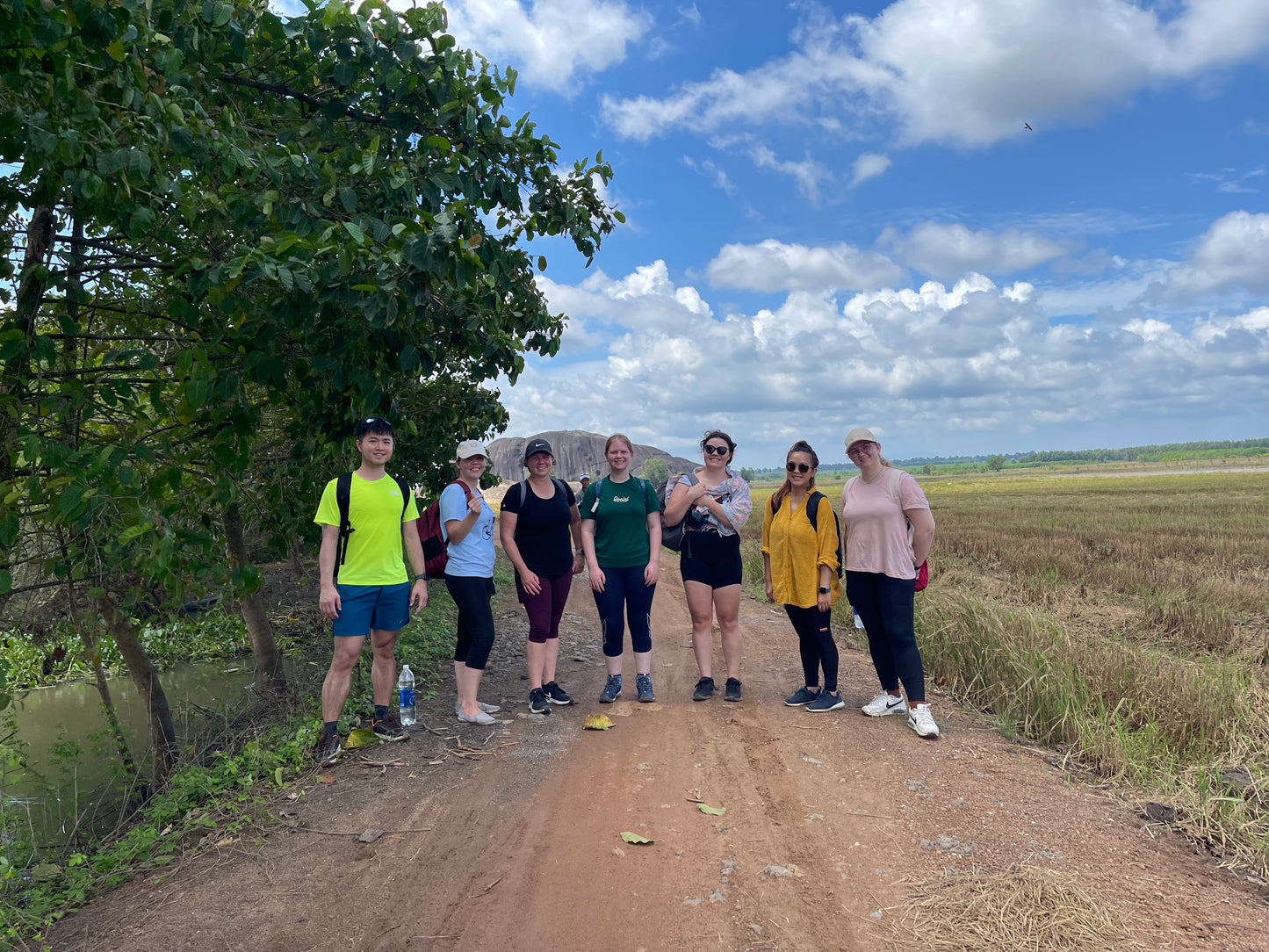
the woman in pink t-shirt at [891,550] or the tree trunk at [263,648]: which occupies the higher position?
the woman in pink t-shirt at [891,550]

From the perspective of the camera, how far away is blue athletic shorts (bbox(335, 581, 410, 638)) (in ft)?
14.6

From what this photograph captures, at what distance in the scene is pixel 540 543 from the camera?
5.28 m

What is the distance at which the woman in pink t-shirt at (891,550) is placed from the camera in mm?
4895

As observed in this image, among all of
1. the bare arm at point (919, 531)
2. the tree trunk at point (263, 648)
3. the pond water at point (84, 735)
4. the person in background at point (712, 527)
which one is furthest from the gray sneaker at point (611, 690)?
the tree trunk at point (263, 648)

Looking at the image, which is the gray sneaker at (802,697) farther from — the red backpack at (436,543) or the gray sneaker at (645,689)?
the red backpack at (436,543)

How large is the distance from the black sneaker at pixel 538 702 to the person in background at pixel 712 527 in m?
1.16

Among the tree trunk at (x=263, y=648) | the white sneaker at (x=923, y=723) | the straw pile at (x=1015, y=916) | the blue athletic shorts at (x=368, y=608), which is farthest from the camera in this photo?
the tree trunk at (x=263, y=648)

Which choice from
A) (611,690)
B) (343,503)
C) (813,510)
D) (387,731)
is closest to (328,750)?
(387,731)

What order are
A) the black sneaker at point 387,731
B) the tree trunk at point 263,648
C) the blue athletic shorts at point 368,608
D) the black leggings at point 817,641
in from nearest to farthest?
the blue athletic shorts at point 368,608 → the black sneaker at point 387,731 → the black leggings at point 817,641 → the tree trunk at point 263,648

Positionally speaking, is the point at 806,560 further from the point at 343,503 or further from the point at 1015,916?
the point at 343,503

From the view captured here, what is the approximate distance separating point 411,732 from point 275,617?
7.36 meters

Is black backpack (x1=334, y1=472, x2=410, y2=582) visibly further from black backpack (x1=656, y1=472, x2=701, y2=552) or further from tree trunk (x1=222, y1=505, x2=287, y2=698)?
tree trunk (x1=222, y1=505, x2=287, y2=698)

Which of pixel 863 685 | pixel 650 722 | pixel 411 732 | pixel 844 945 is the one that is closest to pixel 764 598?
pixel 863 685

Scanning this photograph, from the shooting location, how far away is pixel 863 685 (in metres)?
6.30
